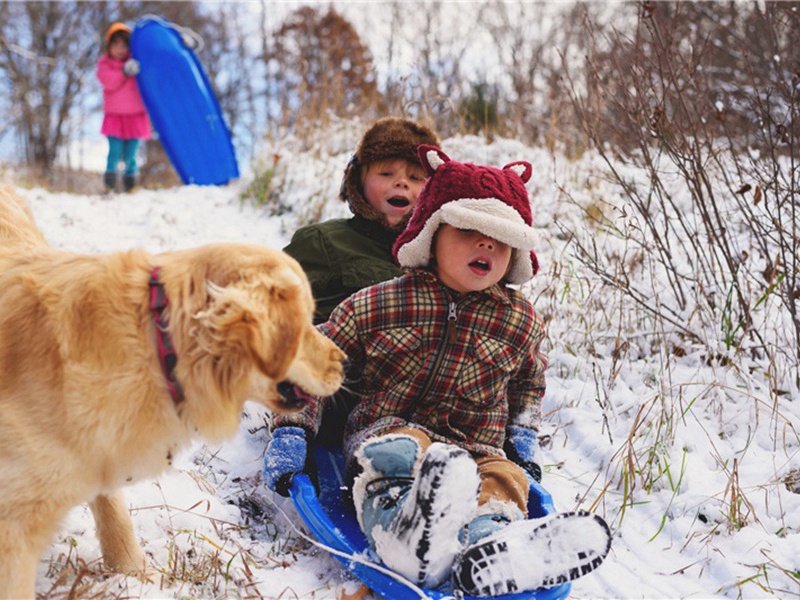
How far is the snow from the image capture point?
2139 millimetres

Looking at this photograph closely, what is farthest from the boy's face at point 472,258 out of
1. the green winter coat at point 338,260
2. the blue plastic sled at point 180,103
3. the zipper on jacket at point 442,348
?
the blue plastic sled at point 180,103

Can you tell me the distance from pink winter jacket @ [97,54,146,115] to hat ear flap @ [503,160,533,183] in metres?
7.56

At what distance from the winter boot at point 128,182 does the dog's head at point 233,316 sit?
8.00 meters

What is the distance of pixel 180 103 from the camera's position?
8.52 m

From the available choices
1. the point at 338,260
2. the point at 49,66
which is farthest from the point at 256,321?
the point at 49,66

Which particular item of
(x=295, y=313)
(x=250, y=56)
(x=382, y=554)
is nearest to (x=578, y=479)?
(x=382, y=554)

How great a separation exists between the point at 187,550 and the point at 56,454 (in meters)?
0.81

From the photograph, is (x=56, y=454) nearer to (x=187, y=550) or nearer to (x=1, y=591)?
(x=1, y=591)

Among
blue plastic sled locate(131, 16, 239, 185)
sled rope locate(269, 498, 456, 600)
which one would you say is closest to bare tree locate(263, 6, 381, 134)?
blue plastic sled locate(131, 16, 239, 185)

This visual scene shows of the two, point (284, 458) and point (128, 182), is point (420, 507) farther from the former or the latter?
point (128, 182)

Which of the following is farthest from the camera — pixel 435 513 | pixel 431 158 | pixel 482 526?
pixel 431 158

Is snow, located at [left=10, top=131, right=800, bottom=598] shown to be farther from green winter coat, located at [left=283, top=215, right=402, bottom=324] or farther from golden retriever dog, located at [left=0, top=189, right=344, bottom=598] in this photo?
green winter coat, located at [left=283, top=215, right=402, bottom=324]

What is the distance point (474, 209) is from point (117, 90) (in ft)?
26.0

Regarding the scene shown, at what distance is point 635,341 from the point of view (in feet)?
12.4
